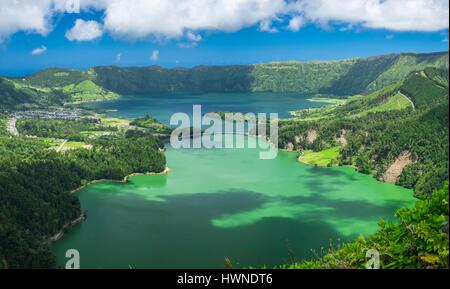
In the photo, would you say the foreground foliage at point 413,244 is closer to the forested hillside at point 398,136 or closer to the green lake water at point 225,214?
the green lake water at point 225,214

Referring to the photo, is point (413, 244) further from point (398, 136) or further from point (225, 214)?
point (398, 136)

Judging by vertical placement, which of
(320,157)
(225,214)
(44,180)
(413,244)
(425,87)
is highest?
(425,87)

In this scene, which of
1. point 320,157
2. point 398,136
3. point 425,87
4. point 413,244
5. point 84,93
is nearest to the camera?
point 413,244

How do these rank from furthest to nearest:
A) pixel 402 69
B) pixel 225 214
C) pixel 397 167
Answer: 1. pixel 402 69
2. pixel 397 167
3. pixel 225 214

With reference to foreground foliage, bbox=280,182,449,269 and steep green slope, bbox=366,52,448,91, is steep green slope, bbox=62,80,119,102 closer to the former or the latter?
steep green slope, bbox=366,52,448,91

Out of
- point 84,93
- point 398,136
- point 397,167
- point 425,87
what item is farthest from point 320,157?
point 84,93

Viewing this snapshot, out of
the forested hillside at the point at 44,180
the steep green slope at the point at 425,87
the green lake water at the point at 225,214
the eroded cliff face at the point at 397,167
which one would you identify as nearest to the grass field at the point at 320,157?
the green lake water at the point at 225,214
